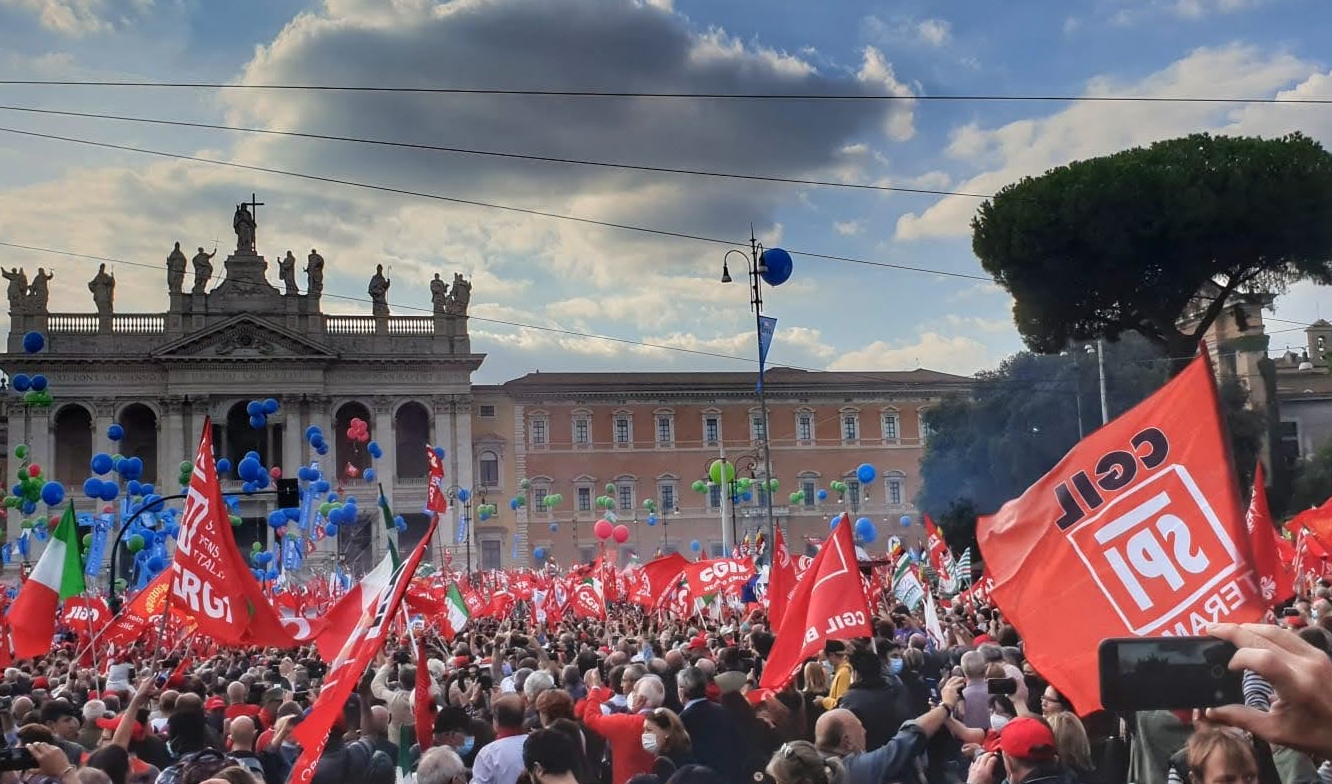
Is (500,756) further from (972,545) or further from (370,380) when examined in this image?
(370,380)

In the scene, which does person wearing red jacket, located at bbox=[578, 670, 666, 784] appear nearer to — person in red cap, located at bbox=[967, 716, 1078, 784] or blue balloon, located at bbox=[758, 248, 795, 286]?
person in red cap, located at bbox=[967, 716, 1078, 784]

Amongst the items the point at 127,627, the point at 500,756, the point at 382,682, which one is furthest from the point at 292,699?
the point at 127,627

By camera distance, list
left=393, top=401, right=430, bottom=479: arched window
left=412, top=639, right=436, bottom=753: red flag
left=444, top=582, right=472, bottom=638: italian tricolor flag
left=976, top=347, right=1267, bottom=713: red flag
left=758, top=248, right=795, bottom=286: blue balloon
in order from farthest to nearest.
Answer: left=393, top=401, right=430, bottom=479: arched window < left=758, top=248, right=795, bottom=286: blue balloon < left=444, top=582, right=472, bottom=638: italian tricolor flag < left=412, top=639, right=436, bottom=753: red flag < left=976, top=347, right=1267, bottom=713: red flag

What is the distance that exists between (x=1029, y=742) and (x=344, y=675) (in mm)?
2653

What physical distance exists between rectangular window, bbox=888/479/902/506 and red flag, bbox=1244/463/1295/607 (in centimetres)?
5099

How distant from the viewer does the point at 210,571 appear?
905 cm

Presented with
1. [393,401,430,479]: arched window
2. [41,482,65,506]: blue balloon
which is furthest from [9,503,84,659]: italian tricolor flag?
[393,401,430,479]: arched window

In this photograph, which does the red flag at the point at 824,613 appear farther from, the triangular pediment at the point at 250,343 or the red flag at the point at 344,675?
the triangular pediment at the point at 250,343

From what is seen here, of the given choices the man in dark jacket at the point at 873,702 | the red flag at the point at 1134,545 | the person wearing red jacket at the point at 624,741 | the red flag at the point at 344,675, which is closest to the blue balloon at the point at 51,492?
the person wearing red jacket at the point at 624,741

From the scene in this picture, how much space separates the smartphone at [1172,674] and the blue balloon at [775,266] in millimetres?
18556

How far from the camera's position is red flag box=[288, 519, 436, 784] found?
5023 millimetres

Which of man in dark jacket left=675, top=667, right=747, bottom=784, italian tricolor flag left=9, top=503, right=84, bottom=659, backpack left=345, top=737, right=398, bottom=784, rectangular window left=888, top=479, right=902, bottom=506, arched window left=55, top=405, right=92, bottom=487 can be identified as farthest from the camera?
rectangular window left=888, top=479, right=902, bottom=506

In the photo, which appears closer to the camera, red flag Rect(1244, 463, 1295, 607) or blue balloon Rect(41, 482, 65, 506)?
red flag Rect(1244, 463, 1295, 607)

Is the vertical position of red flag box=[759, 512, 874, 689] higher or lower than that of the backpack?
higher
